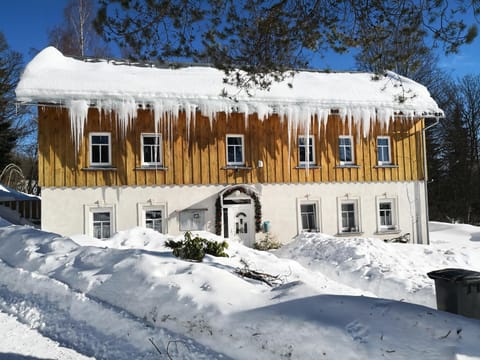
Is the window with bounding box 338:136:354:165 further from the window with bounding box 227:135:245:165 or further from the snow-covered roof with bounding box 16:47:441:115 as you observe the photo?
the window with bounding box 227:135:245:165

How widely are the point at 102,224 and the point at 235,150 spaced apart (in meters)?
5.02

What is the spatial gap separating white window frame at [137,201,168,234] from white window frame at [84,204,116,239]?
2.59 ft

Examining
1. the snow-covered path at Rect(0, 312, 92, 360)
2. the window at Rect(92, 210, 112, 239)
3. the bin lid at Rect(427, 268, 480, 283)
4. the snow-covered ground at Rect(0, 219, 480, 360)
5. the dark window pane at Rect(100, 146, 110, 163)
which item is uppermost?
the dark window pane at Rect(100, 146, 110, 163)

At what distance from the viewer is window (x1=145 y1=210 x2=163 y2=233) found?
12477 millimetres

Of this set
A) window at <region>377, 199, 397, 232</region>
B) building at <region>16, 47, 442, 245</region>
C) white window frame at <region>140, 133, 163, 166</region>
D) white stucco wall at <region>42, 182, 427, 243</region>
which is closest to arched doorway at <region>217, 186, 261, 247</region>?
building at <region>16, 47, 442, 245</region>

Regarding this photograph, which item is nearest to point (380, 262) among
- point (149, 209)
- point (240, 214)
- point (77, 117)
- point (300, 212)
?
point (300, 212)

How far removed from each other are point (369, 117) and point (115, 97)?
8.80 metres

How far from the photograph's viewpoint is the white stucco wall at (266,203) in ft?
38.5

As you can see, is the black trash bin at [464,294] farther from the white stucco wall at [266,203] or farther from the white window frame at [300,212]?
the white window frame at [300,212]

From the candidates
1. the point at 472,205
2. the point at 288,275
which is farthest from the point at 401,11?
the point at 472,205

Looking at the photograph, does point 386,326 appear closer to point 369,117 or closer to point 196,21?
point 196,21

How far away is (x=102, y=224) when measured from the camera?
39.7ft

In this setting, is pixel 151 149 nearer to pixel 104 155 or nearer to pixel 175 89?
pixel 104 155

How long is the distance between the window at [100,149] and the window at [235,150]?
396 cm
